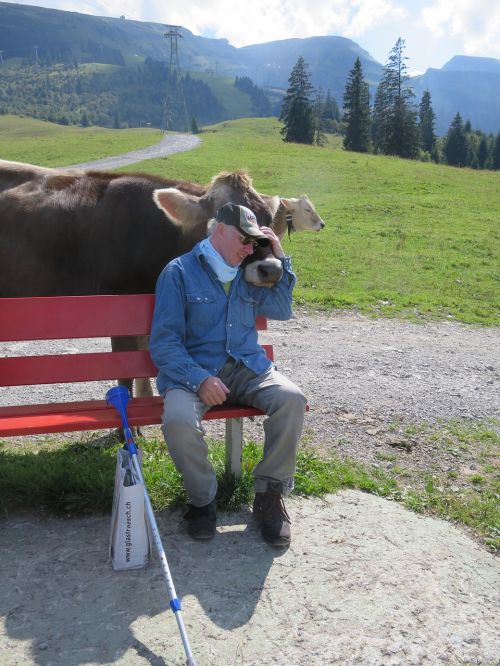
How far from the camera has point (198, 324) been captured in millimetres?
4176

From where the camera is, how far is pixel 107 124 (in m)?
194

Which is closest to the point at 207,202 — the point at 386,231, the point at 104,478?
the point at 104,478

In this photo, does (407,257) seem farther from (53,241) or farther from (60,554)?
(60,554)

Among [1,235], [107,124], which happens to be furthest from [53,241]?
[107,124]

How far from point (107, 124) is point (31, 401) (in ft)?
669

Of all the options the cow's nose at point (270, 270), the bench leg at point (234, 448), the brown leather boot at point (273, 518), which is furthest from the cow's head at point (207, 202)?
the brown leather boot at point (273, 518)

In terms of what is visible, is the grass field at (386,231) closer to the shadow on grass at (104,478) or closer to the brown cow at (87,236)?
the brown cow at (87,236)

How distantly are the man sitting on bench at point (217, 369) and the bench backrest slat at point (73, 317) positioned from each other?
1.52 feet

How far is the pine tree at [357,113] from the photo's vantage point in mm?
69188

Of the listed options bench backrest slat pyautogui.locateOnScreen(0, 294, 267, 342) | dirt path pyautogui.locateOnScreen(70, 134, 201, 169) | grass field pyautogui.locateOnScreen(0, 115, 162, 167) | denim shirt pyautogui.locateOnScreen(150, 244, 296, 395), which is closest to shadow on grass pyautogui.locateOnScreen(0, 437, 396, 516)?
denim shirt pyautogui.locateOnScreen(150, 244, 296, 395)

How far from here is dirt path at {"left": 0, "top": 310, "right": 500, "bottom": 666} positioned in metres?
3.06

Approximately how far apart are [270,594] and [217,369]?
1434 millimetres

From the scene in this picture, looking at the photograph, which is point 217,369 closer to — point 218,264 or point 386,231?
point 218,264

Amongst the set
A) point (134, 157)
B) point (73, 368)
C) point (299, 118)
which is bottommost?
point (134, 157)
